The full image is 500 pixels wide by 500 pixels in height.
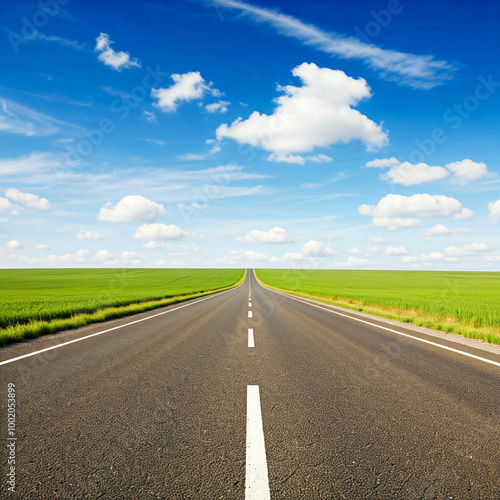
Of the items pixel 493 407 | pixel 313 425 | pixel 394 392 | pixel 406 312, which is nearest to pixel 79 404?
pixel 313 425

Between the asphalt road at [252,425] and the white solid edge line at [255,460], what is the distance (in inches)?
0.5

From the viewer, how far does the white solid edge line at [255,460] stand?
2412 millimetres

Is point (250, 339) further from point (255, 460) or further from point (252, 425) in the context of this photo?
point (255, 460)

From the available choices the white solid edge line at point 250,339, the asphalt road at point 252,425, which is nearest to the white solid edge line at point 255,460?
the asphalt road at point 252,425

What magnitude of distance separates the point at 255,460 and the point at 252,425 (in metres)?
0.69

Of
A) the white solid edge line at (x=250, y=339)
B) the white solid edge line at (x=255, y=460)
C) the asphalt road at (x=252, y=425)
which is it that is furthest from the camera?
the white solid edge line at (x=250, y=339)

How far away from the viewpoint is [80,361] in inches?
242

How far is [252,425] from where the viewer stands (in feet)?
11.5

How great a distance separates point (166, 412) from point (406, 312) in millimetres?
15753

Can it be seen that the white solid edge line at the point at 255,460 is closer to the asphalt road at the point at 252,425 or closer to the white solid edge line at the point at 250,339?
the asphalt road at the point at 252,425

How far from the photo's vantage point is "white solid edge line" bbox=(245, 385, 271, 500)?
241cm

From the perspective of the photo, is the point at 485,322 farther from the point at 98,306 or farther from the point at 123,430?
the point at 98,306

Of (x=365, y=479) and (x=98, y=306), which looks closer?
(x=365, y=479)

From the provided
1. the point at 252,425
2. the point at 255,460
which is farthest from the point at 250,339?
the point at 255,460
